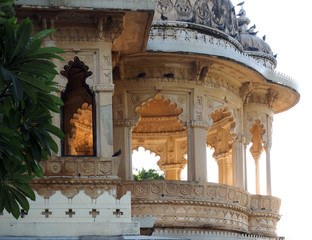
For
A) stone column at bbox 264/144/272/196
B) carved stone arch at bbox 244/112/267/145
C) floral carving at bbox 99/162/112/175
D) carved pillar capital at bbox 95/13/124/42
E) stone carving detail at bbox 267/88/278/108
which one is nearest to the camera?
floral carving at bbox 99/162/112/175

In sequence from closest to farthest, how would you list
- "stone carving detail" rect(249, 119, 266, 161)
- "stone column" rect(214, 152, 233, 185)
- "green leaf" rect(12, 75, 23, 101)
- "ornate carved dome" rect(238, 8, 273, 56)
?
"green leaf" rect(12, 75, 23, 101), "stone carving detail" rect(249, 119, 266, 161), "stone column" rect(214, 152, 233, 185), "ornate carved dome" rect(238, 8, 273, 56)

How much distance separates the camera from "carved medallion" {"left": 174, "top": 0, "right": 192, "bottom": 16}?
24.0m

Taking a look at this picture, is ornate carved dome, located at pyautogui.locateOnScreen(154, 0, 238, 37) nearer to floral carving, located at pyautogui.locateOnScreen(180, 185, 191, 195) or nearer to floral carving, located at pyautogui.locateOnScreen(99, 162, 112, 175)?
floral carving, located at pyautogui.locateOnScreen(180, 185, 191, 195)

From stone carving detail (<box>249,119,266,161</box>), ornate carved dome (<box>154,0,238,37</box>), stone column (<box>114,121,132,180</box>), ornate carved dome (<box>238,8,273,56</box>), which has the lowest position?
stone column (<box>114,121,132,180</box>)

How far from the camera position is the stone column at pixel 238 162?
2534 centimetres

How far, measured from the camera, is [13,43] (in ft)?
39.7

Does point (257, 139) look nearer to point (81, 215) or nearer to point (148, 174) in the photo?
point (81, 215)

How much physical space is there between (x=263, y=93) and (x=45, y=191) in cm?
1046

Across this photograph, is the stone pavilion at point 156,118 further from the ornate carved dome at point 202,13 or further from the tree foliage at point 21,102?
the tree foliage at point 21,102

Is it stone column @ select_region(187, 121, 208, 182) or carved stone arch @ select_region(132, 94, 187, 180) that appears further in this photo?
carved stone arch @ select_region(132, 94, 187, 180)

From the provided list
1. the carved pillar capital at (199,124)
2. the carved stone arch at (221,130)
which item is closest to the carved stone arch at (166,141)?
the carved stone arch at (221,130)

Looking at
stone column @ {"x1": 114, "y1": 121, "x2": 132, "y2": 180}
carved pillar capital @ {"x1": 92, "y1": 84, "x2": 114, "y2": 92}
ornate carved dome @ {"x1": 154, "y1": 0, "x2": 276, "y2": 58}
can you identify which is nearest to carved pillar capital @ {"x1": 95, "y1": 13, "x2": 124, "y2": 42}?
carved pillar capital @ {"x1": 92, "y1": 84, "x2": 114, "y2": 92}

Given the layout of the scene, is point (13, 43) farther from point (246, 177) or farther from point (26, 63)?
point (246, 177)

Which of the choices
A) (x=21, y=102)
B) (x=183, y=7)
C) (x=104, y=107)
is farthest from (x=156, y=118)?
(x=21, y=102)
